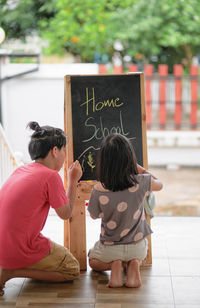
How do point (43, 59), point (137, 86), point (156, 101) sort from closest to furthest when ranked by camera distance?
1. point (137, 86)
2. point (156, 101)
3. point (43, 59)

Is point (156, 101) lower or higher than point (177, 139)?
higher

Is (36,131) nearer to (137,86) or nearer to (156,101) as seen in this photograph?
(137,86)

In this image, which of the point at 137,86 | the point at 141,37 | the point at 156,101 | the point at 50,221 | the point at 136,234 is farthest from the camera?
the point at 141,37

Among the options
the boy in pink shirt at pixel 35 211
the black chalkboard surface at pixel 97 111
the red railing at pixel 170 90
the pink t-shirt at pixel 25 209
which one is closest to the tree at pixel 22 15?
the red railing at pixel 170 90

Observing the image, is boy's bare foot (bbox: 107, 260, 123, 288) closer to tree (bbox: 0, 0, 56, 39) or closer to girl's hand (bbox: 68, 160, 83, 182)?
girl's hand (bbox: 68, 160, 83, 182)

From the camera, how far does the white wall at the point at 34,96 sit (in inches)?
246

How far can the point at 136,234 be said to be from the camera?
2.36 meters

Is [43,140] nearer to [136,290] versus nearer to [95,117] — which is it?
[95,117]

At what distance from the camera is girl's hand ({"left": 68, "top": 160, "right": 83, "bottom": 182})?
2.45 m

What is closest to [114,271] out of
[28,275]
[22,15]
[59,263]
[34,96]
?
[59,263]

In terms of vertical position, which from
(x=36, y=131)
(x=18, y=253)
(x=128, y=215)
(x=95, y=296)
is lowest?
(x=95, y=296)

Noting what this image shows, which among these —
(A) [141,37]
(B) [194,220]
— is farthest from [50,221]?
(A) [141,37]

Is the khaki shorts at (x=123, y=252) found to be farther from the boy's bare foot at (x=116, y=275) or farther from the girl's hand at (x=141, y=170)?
the girl's hand at (x=141, y=170)

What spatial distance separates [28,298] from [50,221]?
3.97 ft
